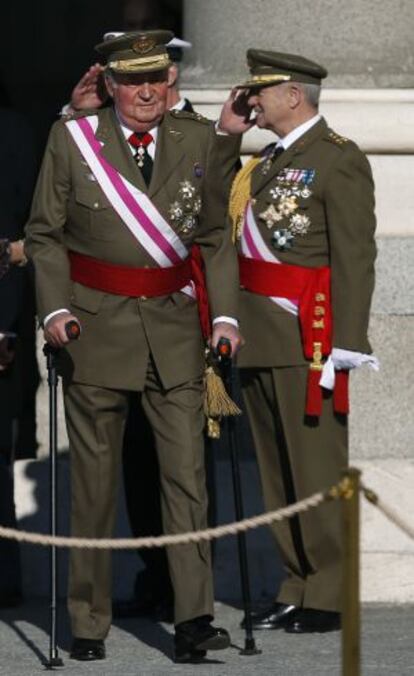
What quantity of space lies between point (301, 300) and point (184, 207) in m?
0.59

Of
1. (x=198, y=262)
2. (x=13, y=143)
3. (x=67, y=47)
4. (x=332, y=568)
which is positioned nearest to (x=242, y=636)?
(x=332, y=568)

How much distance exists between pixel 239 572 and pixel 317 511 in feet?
2.20

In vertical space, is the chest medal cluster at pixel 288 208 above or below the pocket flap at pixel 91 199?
below

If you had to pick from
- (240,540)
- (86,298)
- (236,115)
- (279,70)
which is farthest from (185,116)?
(240,540)

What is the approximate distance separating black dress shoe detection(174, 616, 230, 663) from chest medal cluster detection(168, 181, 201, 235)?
1.24 meters

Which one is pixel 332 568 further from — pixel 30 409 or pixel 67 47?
pixel 67 47

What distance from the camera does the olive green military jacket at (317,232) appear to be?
9.42m

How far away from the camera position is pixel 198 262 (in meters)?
9.36

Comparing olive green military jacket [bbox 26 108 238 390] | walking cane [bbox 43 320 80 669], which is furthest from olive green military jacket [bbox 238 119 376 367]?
walking cane [bbox 43 320 80 669]

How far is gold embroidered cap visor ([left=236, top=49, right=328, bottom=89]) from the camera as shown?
9.58 metres

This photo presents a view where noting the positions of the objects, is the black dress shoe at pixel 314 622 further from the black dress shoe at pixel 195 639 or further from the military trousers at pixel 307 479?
the black dress shoe at pixel 195 639

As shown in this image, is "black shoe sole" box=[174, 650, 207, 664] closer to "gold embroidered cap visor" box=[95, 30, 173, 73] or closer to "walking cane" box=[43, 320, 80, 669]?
"walking cane" box=[43, 320, 80, 669]

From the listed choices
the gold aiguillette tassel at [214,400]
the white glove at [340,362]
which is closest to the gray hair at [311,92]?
the white glove at [340,362]

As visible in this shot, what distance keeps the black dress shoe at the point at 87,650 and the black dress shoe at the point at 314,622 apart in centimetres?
75
